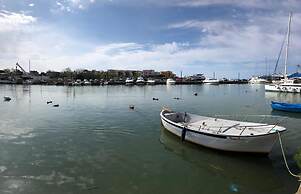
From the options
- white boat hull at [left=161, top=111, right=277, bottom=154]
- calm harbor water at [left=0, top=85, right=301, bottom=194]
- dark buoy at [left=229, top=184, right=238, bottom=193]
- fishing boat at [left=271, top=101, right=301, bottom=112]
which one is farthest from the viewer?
fishing boat at [left=271, top=101, right=301, bottom=112]

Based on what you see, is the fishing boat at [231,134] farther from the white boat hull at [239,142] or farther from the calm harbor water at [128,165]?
the calm harbor water at [128,165]

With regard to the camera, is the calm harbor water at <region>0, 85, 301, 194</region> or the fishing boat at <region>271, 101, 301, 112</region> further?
the fishing boat at <region>271, 101, 301, 112</region>

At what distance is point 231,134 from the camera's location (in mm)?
18797

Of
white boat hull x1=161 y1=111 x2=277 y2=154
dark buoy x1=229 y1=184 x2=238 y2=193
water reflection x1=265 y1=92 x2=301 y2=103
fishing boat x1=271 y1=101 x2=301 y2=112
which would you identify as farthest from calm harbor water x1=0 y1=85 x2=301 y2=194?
water reflection x1=265 y1=92 x2=301 y2=103

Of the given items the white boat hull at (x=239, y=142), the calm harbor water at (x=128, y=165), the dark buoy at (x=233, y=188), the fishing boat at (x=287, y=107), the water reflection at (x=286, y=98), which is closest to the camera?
the dark buoy at (x=233, y=188)

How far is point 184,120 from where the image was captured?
26234mm

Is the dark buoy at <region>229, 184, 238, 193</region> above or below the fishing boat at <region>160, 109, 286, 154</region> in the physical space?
below

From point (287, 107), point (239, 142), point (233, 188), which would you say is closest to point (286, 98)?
point (287, 107)

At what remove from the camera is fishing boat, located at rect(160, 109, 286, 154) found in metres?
17.1

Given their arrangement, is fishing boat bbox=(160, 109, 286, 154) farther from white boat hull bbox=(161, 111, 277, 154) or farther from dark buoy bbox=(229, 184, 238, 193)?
dark buoy bbox=(229, 184, 238, 193)

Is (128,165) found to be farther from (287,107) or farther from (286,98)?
(286,98)

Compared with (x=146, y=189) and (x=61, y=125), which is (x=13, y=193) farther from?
(x=61, y=125)

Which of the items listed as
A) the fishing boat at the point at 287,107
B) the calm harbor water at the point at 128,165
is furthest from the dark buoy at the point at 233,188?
the fishing boat at the point at 287,107

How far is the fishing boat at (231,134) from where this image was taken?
56.2 ft
